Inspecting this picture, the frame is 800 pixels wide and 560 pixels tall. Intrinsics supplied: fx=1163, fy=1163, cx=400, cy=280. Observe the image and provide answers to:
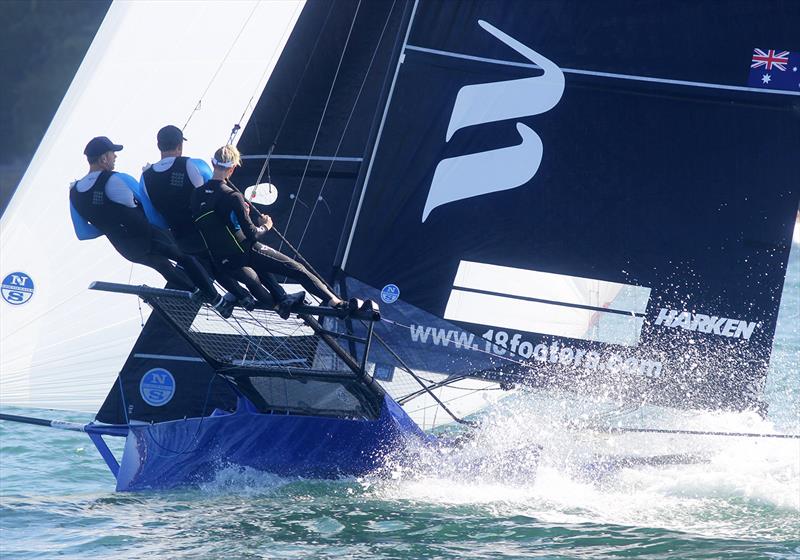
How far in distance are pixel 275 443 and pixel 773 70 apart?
3.07 metres

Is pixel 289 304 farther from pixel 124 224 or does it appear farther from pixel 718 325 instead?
pixel 718 325

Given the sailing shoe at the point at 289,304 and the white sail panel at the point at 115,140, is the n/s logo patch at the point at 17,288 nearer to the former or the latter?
the white sail panel at the point at 115,140

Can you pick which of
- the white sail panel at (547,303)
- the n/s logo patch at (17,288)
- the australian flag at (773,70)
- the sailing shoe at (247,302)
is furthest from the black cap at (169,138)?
the australian flag at (773,70)

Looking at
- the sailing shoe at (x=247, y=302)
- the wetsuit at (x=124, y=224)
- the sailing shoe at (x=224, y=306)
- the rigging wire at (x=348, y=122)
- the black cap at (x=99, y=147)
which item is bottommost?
the sailing shoe at (x=224, y=306)

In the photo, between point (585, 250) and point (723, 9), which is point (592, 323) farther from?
point (723, 9)

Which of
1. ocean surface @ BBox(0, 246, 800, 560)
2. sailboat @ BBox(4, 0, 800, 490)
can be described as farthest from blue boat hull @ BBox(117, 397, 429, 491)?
sailboat @ BBox(4, 0, 800, 490)

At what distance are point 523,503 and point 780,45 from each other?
2.60m

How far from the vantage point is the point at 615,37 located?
5.86 meters

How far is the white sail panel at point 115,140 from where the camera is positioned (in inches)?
229

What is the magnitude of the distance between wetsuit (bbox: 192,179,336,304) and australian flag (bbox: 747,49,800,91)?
243 centimetres

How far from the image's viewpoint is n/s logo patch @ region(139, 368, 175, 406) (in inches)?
240

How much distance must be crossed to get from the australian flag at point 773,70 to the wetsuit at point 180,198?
275 cm

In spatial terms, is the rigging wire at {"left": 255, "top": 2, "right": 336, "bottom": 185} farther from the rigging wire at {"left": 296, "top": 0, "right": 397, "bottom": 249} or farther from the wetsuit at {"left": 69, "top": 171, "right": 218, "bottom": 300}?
the wetsuit at {"left": 69, "top": 171, "right": 218, "bottom": 300}

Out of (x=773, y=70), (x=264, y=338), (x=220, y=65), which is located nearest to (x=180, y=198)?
(x=264, y=338)
